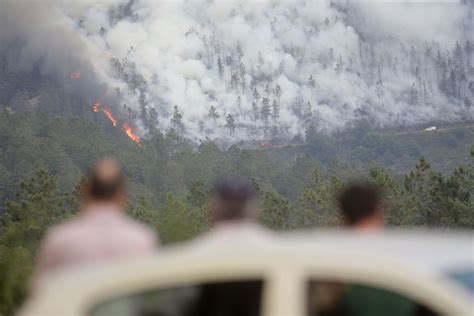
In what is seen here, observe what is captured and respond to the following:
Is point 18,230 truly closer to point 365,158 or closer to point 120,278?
point 120,278

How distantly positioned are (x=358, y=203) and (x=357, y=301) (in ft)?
3.00

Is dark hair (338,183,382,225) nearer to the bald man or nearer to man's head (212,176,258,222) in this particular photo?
man's head (212,176,258,222)

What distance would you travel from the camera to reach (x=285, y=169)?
5408 inches

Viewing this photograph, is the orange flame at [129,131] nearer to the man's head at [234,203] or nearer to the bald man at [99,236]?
the bald man at [99,236]

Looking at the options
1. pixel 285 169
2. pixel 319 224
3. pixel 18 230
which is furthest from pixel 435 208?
pixel 285 169

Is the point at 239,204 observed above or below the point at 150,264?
above

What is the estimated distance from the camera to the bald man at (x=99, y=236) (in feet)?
14.0

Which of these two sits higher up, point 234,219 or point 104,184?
point 104,184

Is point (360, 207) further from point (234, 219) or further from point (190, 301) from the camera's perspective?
point (190, 301)

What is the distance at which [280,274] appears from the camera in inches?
133

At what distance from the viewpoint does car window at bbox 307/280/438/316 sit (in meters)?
3.36

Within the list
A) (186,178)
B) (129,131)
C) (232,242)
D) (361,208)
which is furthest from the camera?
(129,131)

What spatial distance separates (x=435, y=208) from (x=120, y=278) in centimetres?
5661

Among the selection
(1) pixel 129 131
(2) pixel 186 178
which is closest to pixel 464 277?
(2) pixel 186 178
